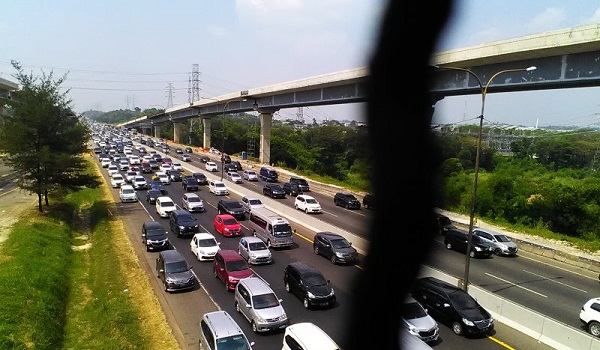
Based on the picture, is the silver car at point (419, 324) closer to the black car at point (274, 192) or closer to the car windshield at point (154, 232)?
the car windshield at point (154, 232)

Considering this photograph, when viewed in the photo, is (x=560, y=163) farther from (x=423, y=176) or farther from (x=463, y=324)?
(x=463, y=324)

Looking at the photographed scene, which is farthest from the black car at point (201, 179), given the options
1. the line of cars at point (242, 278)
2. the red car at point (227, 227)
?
the red car at point (227, 227)

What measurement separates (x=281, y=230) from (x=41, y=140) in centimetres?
2309

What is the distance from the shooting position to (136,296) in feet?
58.1

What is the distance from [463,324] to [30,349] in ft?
48.9

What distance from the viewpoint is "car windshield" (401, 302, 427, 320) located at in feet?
46.3

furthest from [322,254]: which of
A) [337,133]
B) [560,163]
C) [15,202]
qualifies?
[560,163]

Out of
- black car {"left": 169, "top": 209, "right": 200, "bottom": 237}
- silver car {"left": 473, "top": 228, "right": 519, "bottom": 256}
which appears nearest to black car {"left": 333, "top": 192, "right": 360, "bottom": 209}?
silver car {"left": 473, "top": 228, "right": 519, "bottom": 256}

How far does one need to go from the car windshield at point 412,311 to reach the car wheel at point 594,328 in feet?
21.8

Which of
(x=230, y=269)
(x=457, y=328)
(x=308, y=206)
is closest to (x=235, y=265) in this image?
(x=230, y=269)

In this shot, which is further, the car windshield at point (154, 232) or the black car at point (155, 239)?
the car windshield at point (154, 232)

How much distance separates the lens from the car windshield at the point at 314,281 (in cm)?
1680

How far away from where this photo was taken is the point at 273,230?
81.0 feet

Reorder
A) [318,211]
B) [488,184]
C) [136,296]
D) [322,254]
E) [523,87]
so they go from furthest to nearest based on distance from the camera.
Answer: [488,184] → [318,211] → [523,87] → [322,254] → [136,296]
